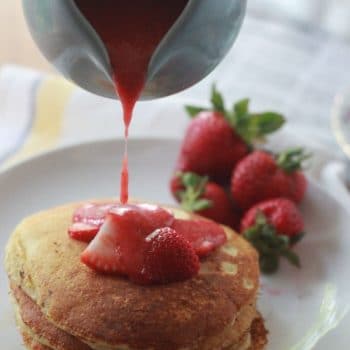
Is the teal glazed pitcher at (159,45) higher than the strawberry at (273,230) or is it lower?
higher

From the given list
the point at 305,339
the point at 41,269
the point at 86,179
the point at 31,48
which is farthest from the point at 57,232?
the point at 31,48

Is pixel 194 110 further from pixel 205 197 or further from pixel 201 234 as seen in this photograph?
pixel 201 234

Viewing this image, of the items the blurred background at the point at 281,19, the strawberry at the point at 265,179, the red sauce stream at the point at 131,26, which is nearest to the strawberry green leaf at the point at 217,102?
the strawberry at the point at 265,179

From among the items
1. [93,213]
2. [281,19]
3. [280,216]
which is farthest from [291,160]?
[281,19]

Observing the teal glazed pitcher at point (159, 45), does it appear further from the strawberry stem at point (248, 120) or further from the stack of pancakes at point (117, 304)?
the strawberry stem at point (248, 120)

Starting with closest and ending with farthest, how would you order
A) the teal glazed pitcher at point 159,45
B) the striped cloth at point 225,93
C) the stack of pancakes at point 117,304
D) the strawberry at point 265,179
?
the teal glazed pitcher at point 159,45, the stack of pancakes at point 117,304, the strawberry at point 265,179, the striped cloth at point 225,93

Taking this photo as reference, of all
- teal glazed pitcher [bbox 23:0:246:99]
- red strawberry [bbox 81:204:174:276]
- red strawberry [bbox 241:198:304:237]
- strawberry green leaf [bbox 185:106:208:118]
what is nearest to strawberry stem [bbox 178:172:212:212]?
red strawberry [bbox 241:198:304:237]
